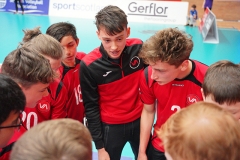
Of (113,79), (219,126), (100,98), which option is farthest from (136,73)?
(219,126)

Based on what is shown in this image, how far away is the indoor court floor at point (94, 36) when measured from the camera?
575 cm

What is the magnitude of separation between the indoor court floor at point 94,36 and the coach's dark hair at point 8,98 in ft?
15.3

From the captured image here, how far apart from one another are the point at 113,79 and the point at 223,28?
8.21 m

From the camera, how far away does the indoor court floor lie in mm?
5754

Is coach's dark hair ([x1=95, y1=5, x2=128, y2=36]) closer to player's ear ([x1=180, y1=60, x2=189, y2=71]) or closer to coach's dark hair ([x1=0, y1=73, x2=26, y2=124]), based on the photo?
player's ear ([x1=180, y1=60, x2=189, y2=71])

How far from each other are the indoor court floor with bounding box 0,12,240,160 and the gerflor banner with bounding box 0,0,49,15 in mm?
469

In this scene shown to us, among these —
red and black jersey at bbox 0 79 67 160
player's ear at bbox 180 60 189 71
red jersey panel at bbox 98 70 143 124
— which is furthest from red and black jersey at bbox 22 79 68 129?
player's ear at bbox 180 60 189 71

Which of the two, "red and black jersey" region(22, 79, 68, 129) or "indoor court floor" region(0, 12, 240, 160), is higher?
"red and black jersey" region(22, 79, 68, 129)

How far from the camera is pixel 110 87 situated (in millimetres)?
1816

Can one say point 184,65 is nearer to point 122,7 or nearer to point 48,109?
point 48,109

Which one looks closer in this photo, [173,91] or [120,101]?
[173,91]

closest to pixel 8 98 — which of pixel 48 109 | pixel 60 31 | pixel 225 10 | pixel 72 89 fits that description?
pixel 48 109

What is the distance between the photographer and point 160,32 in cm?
156

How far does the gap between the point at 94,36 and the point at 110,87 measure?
5478 millimetres
